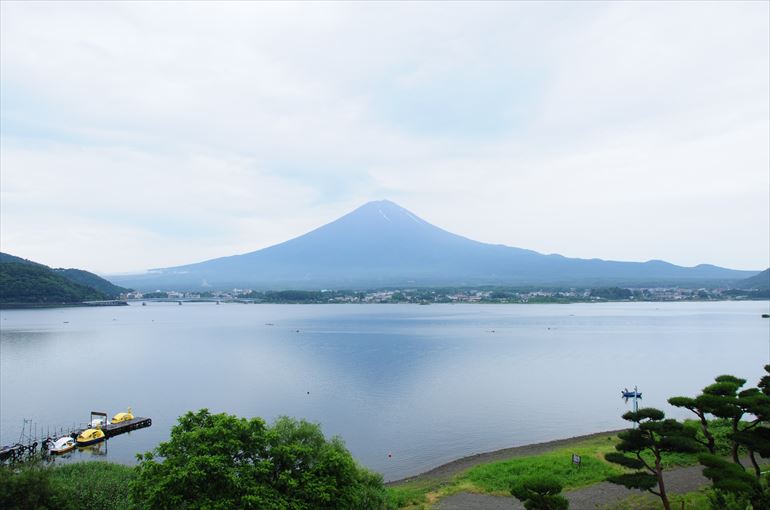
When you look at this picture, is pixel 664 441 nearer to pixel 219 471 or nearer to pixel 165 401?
pixel 219 471

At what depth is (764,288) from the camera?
99000mm

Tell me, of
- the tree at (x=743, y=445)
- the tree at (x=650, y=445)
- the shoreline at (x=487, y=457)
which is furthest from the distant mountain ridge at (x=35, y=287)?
the tree at (x=743, y=445)

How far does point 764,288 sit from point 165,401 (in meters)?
116

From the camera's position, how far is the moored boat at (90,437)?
13938 mm

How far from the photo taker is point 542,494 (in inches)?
249

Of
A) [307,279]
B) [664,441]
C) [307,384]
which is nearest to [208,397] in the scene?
[307,384]

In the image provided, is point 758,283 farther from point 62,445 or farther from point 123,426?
point 62,445

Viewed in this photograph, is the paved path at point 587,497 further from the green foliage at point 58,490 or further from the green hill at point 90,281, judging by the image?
the green hill at point 90,281

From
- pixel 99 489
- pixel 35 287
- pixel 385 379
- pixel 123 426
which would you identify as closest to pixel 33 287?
pixel 35 287

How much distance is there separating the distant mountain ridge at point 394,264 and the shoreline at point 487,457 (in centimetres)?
11723

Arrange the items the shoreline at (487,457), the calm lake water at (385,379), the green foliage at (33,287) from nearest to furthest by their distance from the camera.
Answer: the shoreline at (487,457), the calm lake water at (385,379), the green foliage at (33,287)

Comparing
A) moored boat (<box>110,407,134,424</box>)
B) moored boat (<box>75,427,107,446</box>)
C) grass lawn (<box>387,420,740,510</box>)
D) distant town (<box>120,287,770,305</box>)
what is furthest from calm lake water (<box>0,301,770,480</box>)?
distant town (<box>120,287,770,305</box>)

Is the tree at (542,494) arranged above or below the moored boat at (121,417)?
above

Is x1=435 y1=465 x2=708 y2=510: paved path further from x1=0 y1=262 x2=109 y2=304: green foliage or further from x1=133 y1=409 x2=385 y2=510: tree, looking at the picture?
x1=0 y1=262 x2=109 y2=304: green foliage
